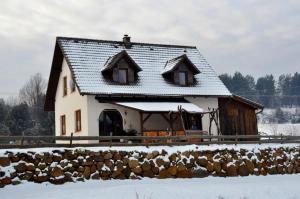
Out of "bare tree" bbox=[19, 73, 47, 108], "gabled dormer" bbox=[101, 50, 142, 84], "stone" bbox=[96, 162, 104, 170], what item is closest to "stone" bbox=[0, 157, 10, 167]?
"stone" bbox=[96, 162, 104, 170]

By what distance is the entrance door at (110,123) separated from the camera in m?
26.0

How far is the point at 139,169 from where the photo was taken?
57.8 ft

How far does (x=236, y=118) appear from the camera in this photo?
29.7 metres

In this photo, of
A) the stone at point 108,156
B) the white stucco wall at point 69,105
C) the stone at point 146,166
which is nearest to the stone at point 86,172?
the stone at point 108,156

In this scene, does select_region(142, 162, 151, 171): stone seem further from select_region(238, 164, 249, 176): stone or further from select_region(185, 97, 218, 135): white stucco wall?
select_region(185, 97, 218, 135): white stucco wall

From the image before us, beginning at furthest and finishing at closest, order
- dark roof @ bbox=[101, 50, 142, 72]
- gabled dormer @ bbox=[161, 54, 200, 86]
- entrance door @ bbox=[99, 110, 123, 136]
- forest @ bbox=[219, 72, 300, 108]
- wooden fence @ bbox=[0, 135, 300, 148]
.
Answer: forest @ bbox=[219, 72, 300, 108] → gabled dormer @ bbox=[161, 54, 200, 86] → dark roof @ bbox=[101, 50, 142, 72] → entrance door @ bbox=[99, 110, 123, 136] → wooden fence @ bbox=[0, 135, 300, 148]

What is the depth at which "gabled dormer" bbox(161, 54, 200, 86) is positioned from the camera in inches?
1131

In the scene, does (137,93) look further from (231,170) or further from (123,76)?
(231,170)

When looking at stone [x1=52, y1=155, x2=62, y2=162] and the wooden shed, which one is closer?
stone [x1=52, y1=155, x2=62, y2=162]

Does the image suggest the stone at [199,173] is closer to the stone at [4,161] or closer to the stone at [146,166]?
the stone at [146,166]

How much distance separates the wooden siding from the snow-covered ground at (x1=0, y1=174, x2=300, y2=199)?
10377 millimetres

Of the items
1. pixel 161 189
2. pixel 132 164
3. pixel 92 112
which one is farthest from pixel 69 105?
pixel 161 189

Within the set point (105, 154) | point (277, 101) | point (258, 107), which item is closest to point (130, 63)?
point (258, 107)

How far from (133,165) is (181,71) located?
12627 mm
